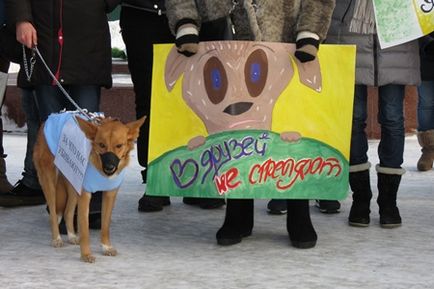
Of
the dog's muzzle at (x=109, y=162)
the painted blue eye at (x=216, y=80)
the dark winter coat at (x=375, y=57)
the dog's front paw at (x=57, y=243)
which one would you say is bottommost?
the dog's front paw at (x=57, y=243)

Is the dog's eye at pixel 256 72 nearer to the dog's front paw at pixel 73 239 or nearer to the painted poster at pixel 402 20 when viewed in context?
the painted poster at pixel 402 20

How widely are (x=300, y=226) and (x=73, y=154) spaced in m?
1.26

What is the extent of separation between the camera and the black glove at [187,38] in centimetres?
465

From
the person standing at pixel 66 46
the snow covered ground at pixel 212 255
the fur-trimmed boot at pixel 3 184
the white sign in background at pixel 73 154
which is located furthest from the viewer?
the fur-trimmed boot at pixel 3 184

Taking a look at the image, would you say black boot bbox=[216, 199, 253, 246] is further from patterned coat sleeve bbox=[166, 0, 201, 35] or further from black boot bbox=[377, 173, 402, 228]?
patterned coat sleeve bbox=[166, 0, 201, 35]

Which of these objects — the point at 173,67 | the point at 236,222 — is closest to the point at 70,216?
the point at 236,222

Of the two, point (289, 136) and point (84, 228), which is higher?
point (289, 136)

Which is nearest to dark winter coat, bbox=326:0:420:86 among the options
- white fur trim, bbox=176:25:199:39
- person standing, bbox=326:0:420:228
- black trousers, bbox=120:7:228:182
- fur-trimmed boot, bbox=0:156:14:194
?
person standing, bbox=326:0:420:228

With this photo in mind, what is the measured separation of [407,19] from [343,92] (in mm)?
694

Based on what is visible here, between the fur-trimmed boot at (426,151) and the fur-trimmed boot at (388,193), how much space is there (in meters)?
2.42

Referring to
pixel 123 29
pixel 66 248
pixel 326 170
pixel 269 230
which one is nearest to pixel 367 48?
pixel 326 170

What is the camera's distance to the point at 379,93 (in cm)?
525

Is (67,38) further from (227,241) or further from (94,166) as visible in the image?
(227,241)

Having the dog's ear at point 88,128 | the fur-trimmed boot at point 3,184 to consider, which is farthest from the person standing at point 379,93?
the fur-trimmed boot at point 3,184
